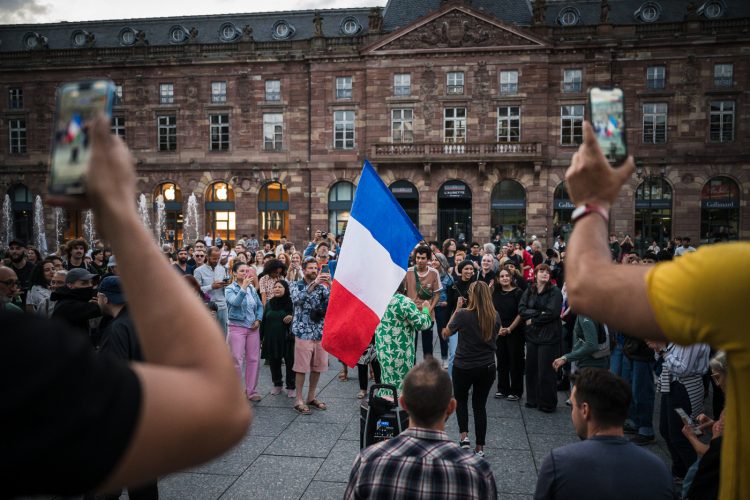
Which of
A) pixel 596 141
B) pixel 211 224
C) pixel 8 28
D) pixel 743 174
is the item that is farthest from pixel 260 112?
pixel 596 141

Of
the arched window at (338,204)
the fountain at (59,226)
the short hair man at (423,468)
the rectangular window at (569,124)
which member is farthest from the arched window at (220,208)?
the short hair man at (423,468)

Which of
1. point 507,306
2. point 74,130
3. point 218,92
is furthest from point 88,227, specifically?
point 74,130

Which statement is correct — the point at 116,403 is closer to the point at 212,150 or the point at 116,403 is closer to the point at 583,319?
the point at 583,319

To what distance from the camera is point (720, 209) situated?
30547 millimetres

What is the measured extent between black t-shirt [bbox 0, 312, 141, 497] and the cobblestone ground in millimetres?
4811

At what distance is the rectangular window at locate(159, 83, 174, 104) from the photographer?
34.2m

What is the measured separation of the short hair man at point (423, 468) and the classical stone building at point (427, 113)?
95.5 ft

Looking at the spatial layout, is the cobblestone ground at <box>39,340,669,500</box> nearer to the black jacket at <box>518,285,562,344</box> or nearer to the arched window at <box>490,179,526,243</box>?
the black jacket at <box>518,285,562,344</box>

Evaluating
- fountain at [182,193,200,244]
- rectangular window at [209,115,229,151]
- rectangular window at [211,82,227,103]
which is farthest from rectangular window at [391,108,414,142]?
fountain at [182,193,200,244]

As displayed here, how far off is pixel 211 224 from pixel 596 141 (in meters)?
34.6

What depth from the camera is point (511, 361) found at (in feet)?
28.2

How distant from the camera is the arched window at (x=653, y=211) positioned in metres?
30.7

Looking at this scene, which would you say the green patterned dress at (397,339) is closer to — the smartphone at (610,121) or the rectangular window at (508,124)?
the smartphone at (610,121)

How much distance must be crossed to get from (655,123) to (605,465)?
32437mm
